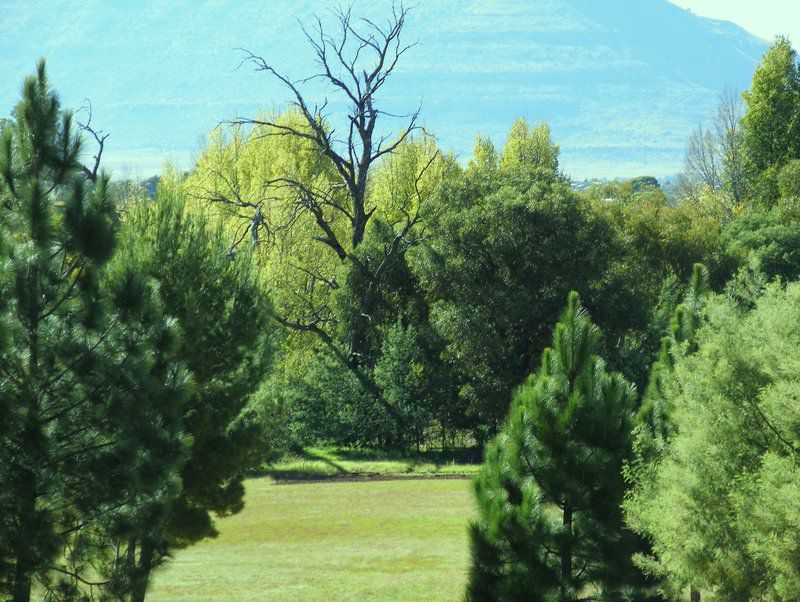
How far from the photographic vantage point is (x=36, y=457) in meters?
11.1

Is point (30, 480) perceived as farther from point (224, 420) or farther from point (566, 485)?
point (566, 485)

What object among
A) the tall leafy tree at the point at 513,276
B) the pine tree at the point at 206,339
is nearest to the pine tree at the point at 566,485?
the pine tree at the point at 206,339

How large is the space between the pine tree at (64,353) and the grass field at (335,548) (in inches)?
188

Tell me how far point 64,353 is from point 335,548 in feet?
39.8

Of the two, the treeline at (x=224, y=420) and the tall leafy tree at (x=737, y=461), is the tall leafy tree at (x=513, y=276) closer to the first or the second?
the treeline at (x=224, y=420)

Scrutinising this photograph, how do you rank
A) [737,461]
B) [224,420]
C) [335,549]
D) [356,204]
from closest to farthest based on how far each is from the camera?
[737,461]
[224,420]
[335,549]
[356,204]

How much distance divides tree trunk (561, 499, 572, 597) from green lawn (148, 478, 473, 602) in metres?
1.86

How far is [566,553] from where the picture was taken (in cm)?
1534

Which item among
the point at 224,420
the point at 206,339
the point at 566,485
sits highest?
the point at 206,339

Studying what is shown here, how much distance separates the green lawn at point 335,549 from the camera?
61.4 feet

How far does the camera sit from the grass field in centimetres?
1872

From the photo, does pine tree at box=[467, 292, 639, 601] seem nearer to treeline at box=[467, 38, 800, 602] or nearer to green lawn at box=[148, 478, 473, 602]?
treeline at box=[467, 38, 800, 602]

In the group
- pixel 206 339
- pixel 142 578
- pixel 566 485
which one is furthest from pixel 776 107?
pixel 142 578

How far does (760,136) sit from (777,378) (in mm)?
42956
